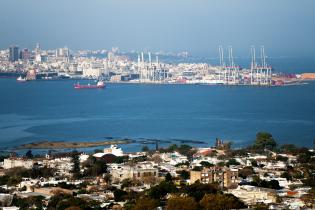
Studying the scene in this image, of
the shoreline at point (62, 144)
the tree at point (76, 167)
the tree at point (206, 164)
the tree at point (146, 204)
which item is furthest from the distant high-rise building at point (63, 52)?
the tree at point (146, 204)

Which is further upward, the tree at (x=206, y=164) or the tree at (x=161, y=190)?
the tree at (x=161, y=190)

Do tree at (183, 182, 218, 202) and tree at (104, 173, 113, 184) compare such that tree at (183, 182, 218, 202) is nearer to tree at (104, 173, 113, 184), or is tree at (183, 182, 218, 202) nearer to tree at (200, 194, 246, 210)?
tree at (200, 194, 246, 210)

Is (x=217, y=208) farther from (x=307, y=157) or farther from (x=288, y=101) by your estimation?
(x=288, y=101)

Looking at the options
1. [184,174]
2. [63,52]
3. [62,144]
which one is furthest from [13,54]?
[184,174]

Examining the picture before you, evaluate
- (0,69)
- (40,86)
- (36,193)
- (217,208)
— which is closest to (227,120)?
(36,193)

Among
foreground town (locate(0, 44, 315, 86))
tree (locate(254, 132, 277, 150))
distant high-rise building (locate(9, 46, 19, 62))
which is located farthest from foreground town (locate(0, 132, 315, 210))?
distant high-rise building (locate(9, 46, 19, 62))

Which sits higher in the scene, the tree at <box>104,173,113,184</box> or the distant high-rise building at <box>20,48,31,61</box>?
the distant high-rise building at <box>20,48,31,61</box>

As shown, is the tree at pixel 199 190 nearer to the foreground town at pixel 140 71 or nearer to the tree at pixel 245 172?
the tree at pixel 245 172
